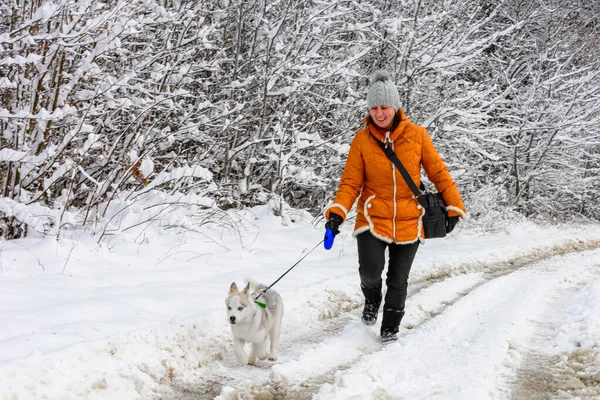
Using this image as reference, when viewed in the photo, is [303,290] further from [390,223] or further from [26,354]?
[26,354]

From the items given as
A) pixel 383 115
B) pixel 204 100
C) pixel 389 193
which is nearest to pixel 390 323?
pixel 389 193

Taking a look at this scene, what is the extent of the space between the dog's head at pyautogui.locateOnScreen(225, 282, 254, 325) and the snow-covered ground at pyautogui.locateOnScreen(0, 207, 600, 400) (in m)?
0.37

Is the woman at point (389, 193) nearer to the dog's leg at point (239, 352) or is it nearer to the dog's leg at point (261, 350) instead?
the dog's leg at point (261, 350)

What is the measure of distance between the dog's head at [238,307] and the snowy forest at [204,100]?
2.80m

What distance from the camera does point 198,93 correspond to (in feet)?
30.8

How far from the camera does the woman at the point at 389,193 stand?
4.37 meters

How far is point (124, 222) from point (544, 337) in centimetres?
505

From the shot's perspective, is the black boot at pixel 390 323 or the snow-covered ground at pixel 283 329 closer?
the snow-covered ground at pixel 283 329

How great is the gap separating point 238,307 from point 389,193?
1657 millimetres

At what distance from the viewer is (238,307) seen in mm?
3990

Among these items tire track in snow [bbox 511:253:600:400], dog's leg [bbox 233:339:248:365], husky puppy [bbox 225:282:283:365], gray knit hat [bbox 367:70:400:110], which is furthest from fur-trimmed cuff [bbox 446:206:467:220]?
dog's leg [bbox 233:339:248:365]

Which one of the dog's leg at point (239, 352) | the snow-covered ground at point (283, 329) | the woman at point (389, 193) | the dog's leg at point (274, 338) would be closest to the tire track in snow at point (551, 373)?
the snow-covered ground at point (283, 329)

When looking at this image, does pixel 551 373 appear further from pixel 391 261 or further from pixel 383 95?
pixel 383 95

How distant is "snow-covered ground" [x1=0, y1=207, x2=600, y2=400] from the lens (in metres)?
3.19
